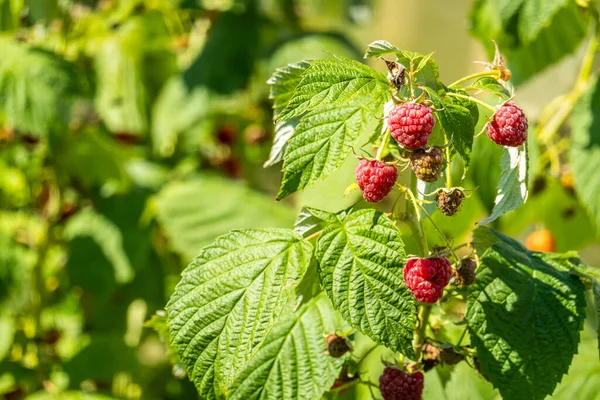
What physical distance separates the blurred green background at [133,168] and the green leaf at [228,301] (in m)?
0.57

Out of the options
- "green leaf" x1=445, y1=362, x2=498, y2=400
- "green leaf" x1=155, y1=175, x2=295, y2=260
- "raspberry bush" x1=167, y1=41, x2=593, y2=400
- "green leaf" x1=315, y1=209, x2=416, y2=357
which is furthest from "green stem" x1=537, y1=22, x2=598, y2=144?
"green leaf" x1=315, y1=209, x2=416, y2=357

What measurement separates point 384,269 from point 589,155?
73 cm

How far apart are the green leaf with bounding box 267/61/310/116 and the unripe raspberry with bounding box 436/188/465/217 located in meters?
0.18

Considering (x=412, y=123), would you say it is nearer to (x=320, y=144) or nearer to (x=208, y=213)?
(x=320, y=144)

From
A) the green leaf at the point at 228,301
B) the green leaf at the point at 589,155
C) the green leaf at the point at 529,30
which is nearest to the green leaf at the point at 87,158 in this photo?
the green leaf at the point at 529,30

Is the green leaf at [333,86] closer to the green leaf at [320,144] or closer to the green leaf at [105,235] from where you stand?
the green leaf at [320,144]

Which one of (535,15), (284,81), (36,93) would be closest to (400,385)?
(284,81)

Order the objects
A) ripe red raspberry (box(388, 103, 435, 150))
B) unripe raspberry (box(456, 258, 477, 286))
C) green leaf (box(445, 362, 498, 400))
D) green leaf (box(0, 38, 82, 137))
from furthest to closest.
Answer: green leaf (box(0, 38, 82, 137)) → green leaf (box(445, 362, 498, 400)) → unripe raspberry (box(456, 258, 477, 286)) → ripe red raspberry (box(388, 103, 435, 150))

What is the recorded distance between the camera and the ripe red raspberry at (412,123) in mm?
598

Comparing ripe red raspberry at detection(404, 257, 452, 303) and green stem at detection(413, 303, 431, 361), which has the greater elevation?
ripe red raspberry at detection(404, 257, 452, 303)

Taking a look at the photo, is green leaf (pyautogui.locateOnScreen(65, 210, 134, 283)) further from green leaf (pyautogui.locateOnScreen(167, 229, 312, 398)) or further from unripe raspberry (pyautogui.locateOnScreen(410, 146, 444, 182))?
unripe raspberry (pyautogui.locateOnScreen(410, 146, 444, 182))

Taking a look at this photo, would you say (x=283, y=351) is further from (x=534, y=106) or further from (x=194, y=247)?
(x=534, y=106)

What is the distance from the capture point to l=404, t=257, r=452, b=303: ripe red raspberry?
2.07 feet

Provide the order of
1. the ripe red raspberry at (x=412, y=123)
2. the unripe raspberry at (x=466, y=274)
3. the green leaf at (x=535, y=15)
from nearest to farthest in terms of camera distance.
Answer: the ripe red raspberry at (x=412, y=123) < the unripe raspberry at (x=466, y=274) < the green leaf at (x=535, y=15)
